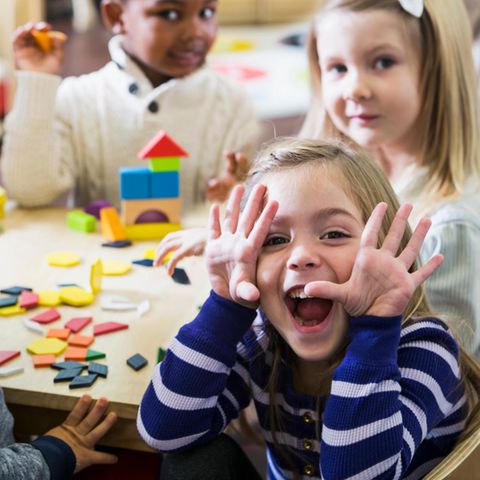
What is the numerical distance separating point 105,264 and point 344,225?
47 cm

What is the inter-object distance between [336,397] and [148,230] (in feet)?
1.93

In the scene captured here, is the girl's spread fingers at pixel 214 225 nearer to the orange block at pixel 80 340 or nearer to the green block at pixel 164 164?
the orange block at pixel 80 340

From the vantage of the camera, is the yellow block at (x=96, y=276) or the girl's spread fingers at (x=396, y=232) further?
the yellow block at (x=96, y=276)

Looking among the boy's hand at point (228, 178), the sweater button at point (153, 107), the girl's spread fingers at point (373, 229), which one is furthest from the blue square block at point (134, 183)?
the girl's spread fingers at point (373, 229)

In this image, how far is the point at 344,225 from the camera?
2.85ft

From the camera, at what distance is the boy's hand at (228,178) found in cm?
139

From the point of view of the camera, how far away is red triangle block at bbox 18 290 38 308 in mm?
1063

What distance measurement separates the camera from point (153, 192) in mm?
1333

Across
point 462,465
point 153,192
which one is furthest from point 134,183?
point 462,465

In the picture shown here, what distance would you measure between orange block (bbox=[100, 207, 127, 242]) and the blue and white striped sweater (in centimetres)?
41

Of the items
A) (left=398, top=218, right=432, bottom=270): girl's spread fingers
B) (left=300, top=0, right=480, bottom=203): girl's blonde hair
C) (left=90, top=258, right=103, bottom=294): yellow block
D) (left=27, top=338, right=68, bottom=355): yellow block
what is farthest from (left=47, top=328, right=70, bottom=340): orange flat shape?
(left=300, top=0, right=480, bottom=203): girl's blonde hair

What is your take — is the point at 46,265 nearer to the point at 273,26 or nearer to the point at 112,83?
the point at 112,83

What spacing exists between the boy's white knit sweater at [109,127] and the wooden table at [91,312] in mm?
95

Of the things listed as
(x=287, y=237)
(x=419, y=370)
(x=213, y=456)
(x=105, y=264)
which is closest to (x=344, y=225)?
(x=287, y=237)
